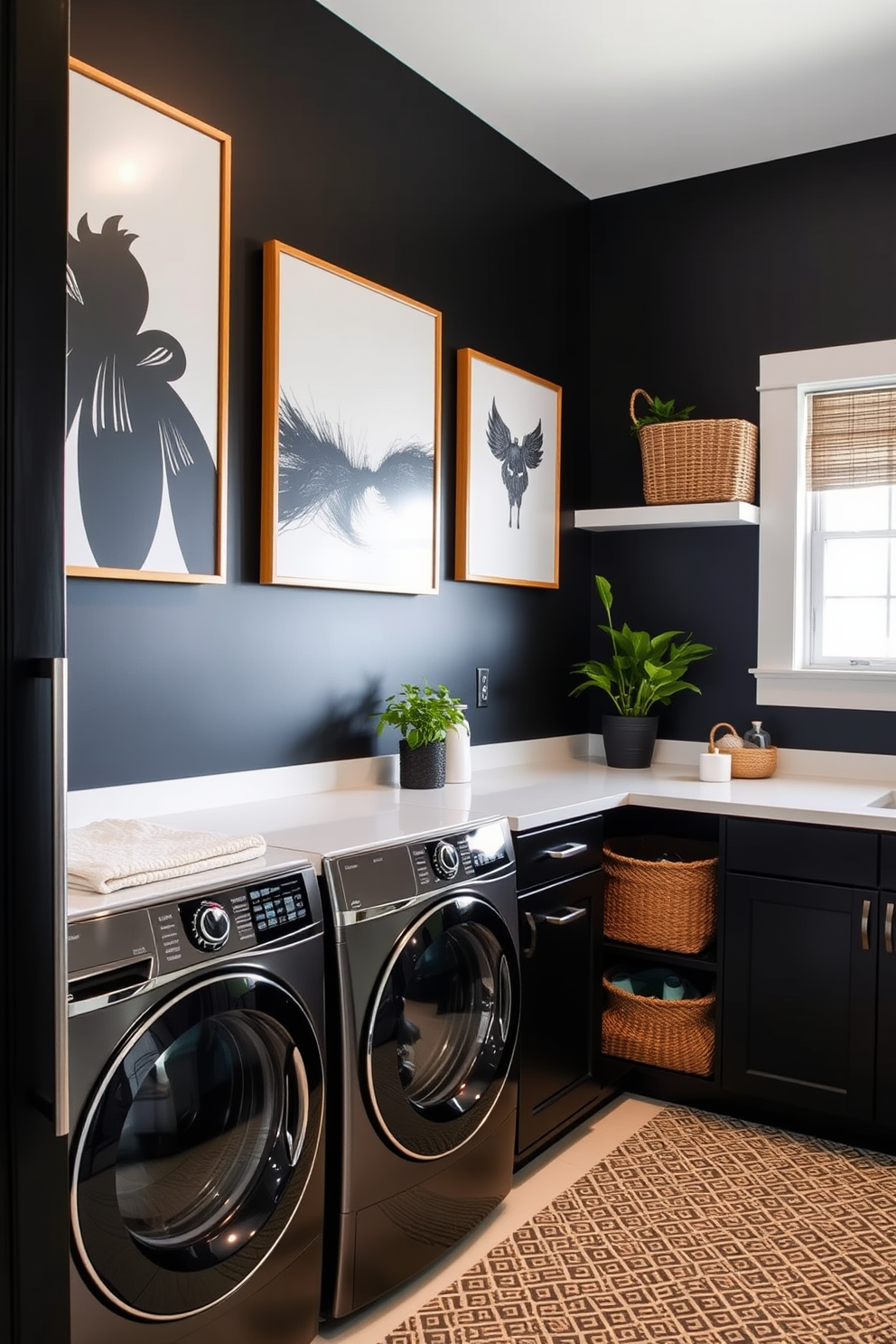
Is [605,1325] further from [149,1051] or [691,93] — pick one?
[691,93]

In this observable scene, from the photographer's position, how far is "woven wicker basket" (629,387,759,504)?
3566mm

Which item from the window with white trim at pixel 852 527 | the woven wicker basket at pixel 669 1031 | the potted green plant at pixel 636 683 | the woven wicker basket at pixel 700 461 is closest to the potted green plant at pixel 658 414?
the woven wicker basket at pixel 700 461

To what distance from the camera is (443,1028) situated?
227 cm

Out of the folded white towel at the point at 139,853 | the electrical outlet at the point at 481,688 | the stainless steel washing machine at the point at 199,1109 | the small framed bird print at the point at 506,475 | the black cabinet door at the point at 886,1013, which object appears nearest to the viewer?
the stainless steel washing machine at the point at 199,1109

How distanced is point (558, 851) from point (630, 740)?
101 centimetres

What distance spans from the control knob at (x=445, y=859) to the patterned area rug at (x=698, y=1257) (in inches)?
32.4

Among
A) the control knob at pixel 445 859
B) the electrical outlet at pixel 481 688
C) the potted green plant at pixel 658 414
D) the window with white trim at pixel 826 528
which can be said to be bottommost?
the control knob at pixel 445 859

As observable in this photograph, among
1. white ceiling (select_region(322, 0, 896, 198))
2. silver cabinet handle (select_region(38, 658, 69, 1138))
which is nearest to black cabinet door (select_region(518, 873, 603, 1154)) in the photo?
silver cabinet handle (select_region(38, 658, 69, 1138))

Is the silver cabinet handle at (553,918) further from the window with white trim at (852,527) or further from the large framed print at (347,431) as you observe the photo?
the window with white trim at (852,527)

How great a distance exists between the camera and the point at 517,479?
141 inches

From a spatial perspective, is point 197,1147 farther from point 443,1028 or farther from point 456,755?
point 456,755

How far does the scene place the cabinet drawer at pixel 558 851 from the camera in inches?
102

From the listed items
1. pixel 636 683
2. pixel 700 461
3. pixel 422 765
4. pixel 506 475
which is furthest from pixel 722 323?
pixel 422 765

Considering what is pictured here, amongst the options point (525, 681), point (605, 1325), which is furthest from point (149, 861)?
point (525, 681)
